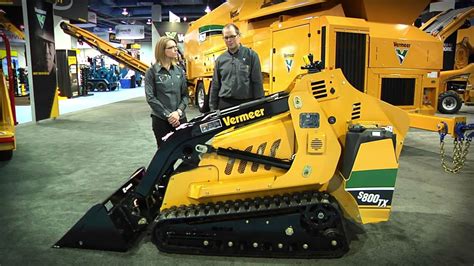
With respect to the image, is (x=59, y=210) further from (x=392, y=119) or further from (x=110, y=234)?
(x=392, y=119)

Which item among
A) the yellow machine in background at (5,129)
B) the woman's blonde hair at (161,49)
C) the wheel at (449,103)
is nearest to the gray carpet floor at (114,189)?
the yellow machine in background at (5,129)

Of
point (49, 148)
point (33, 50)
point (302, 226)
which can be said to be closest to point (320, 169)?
point (302, 226)

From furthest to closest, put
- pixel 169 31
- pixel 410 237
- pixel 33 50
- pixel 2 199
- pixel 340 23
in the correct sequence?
pixel 169 31 → pixel 33 50 → pixel 340 23 → pixel 2 199 → pixel 410 237

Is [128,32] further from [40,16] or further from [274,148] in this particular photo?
[274,148]

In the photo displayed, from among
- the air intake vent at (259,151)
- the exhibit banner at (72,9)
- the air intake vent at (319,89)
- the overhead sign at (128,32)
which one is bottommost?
the air intake vent at (259,151)

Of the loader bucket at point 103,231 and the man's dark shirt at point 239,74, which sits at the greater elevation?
the man's dark shirt at point 239,74

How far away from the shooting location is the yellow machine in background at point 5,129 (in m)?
5.64

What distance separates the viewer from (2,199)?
425cm

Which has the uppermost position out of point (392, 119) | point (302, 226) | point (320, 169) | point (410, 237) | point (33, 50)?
point (33, 50)

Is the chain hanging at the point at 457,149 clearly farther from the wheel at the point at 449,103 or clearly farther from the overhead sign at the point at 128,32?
the overhead sign at the point at 128,32

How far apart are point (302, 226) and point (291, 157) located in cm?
52

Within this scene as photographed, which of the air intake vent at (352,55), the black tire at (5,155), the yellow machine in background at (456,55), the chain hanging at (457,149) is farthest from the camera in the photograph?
the yellow machine in background at (456,55)

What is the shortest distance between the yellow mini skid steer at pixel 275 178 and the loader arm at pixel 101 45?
1227cm

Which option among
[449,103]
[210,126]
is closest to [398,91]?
[210,126]
